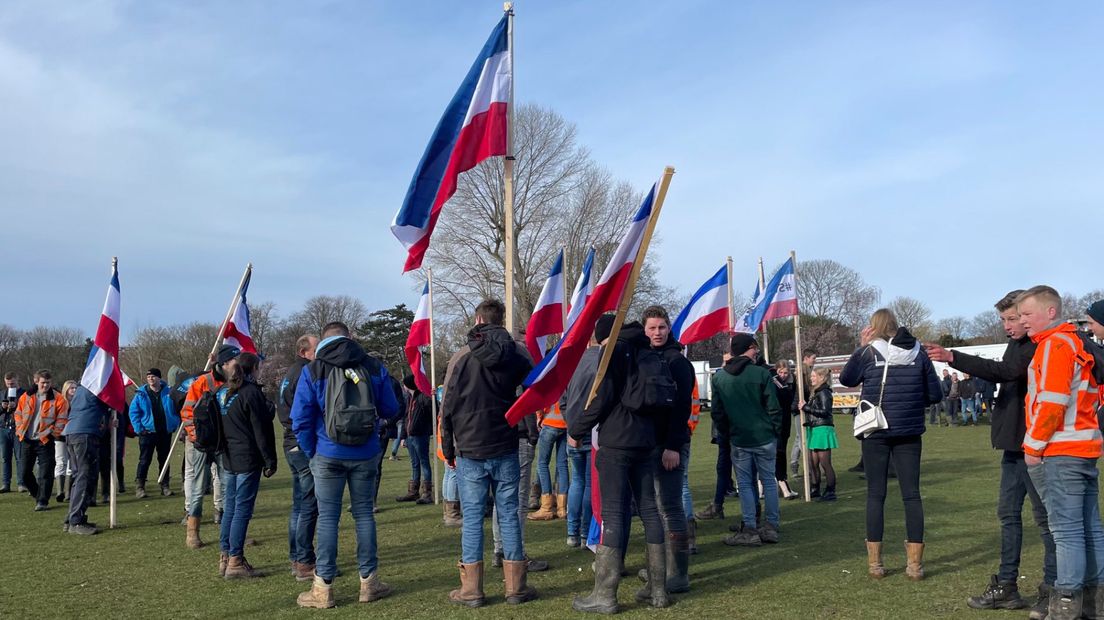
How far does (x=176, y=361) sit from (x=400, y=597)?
59309 mm

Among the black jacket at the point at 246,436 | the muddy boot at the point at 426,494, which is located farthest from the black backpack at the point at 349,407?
the muddy boot at the point at 426,494

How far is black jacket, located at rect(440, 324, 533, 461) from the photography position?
6.41 m

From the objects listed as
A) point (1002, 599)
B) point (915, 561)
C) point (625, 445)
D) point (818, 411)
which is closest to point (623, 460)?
point (625, 445)

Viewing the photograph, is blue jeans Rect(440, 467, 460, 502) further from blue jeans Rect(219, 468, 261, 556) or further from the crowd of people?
blue jeans Rect(219, 468, 261, 556)

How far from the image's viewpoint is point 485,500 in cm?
648

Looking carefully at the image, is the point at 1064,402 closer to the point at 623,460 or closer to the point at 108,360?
the point at 623,460

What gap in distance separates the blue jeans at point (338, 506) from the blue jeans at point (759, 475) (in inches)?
153

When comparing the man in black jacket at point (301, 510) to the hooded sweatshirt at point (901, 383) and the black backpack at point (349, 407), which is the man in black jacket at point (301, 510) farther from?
the hooded sweatshirt at point (901, 383)

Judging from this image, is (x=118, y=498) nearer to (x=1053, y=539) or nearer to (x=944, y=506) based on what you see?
(x=944, y=506)

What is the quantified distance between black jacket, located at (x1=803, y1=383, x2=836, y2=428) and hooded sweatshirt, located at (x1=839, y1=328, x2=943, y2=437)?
5136mm

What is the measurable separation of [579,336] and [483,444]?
1.13 metres

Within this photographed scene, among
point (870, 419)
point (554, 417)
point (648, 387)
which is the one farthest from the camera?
point (554, 417)

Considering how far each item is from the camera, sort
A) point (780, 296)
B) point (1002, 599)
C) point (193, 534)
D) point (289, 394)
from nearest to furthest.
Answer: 1. point (1002, 599)
2. point (289, 394)
3. point (193, 534)
4. point (780, 296)

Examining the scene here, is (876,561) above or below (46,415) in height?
below
